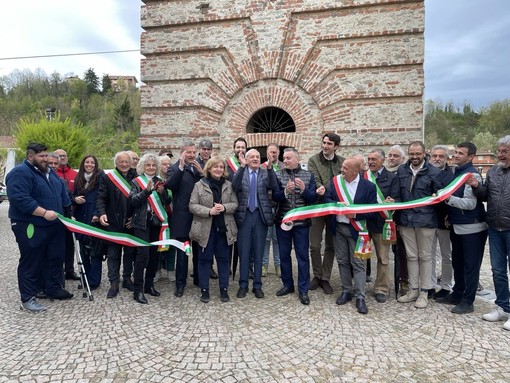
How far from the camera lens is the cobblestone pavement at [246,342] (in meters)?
3.20

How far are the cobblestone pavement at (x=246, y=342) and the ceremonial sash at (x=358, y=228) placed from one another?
30.3 inches

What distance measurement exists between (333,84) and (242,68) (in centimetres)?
227

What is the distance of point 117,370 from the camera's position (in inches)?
127

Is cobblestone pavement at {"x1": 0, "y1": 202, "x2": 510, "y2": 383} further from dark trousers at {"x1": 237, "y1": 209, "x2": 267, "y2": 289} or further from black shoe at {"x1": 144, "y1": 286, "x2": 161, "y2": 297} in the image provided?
dark trousers at {"x1": 237, "y1": 209, "x2": 267, "y2": 289}

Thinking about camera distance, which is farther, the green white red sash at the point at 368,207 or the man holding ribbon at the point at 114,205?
the man holding ribbon at the point at 114,205

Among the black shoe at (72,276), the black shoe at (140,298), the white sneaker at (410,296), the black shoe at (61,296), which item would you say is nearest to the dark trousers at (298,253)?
the white sneaker at (410,296)

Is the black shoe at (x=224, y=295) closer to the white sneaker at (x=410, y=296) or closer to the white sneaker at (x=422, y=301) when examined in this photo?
the white sneaker at (x=410, y=296)

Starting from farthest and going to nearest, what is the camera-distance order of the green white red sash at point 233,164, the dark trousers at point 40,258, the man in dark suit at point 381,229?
the green white red sash at point 233,164, the man in dark suit at point 381,229, the dark trousers at point 40,258

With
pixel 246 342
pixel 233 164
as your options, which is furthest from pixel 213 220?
pixel 246 342

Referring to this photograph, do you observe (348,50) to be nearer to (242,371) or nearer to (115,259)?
(115,259)

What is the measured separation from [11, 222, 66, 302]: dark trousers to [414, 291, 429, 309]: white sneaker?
16.7 feet

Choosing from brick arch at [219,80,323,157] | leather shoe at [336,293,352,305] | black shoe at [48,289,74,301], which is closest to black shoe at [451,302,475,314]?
leather shoe at [336,293,352,305]

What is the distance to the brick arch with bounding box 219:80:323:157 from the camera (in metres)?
8.41

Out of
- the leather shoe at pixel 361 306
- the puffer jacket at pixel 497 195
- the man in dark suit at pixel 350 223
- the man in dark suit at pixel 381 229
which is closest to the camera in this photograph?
the puffer jacket at pixel 497 195
